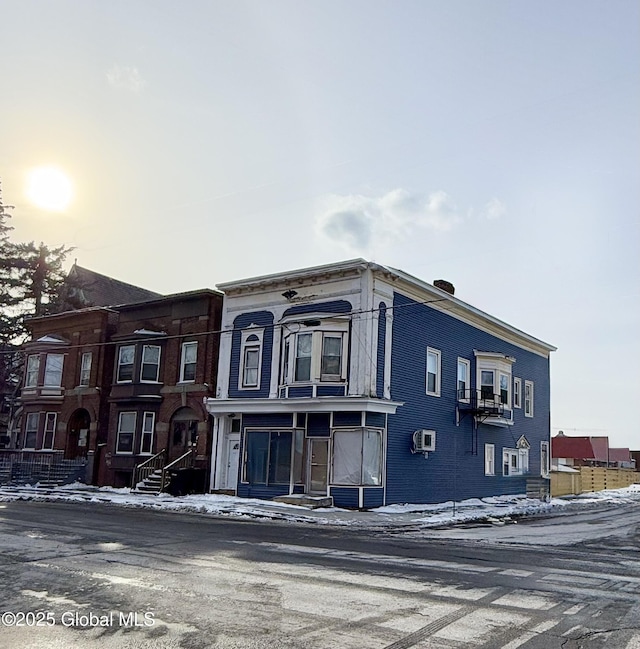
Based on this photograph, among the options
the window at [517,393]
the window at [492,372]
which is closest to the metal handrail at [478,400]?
the window at [492,372]

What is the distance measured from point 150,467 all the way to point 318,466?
29.0 feet

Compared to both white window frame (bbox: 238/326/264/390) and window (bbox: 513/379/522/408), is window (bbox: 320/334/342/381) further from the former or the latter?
window (bbox: 513/379/522/408)

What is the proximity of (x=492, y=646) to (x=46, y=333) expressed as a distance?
35.0m

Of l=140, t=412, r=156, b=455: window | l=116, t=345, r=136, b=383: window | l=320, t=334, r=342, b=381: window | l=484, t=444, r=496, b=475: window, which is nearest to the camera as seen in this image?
l=320, t=334, r=342, b=381: window

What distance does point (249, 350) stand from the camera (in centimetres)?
2802

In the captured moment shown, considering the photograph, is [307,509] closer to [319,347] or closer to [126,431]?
[319,347]

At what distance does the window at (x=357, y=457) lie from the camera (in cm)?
2402

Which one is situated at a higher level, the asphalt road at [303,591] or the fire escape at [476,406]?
the fire escape at [476,406]

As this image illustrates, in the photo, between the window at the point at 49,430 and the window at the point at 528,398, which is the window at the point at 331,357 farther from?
the window at the point at 49,430

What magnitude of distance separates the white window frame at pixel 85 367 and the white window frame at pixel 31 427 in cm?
352

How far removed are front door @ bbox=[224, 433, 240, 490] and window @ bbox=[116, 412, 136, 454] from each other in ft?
19.2

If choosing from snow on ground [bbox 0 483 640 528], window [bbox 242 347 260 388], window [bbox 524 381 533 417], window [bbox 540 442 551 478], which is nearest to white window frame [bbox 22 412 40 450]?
snow on ground [bbox 0 483 640 528]

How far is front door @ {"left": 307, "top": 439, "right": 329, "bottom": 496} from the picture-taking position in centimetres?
2495

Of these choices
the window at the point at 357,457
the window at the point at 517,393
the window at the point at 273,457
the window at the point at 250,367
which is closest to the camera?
the window at the point at 357,457
